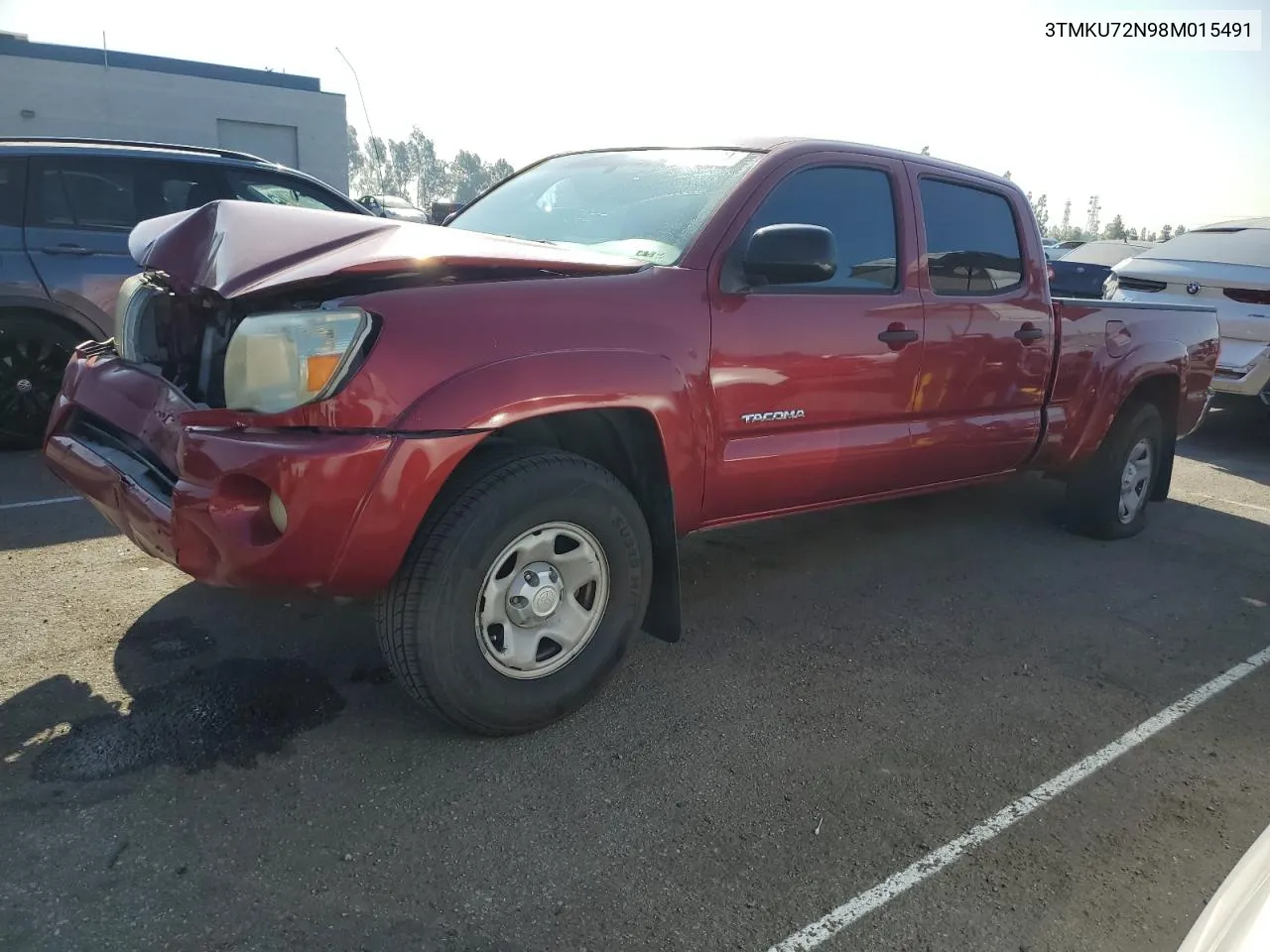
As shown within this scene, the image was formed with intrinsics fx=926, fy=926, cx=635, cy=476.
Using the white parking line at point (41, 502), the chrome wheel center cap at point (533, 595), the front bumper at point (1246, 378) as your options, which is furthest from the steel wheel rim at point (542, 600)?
the front bumper at point (1246, 378)

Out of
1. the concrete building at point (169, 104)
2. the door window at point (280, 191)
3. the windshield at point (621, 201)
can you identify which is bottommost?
the windshield at point (621, 201)

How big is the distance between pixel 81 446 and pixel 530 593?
1521 mm

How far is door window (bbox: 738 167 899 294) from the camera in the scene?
3.37 metres

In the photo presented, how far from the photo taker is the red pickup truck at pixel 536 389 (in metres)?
2.37

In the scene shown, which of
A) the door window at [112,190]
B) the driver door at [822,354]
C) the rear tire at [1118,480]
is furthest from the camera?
the door window at [112,190]

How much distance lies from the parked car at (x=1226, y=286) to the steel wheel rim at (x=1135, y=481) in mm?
2485

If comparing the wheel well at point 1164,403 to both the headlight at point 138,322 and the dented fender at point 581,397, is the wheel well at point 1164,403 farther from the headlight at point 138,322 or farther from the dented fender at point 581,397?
the headlight at point 138,322

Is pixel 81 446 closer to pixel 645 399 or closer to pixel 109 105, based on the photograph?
pixel 645 399

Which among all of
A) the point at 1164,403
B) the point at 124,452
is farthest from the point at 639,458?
the point at 1164,403

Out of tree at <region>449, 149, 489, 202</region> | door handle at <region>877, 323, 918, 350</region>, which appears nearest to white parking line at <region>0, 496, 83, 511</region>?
door handle at <region>877, 323, 918, 350</region>

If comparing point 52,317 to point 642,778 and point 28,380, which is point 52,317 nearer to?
point 28,380

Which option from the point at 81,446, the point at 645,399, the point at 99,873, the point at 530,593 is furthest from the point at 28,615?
the point at 645,399

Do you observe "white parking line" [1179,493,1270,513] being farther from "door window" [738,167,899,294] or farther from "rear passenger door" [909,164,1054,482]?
"door window" [738,167,899,294]

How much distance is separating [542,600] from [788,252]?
53.7 inches
